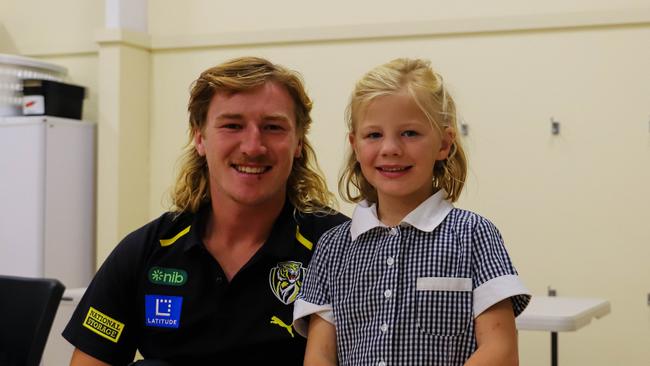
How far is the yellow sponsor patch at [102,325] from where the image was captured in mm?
1950

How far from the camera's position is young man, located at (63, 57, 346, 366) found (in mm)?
1872

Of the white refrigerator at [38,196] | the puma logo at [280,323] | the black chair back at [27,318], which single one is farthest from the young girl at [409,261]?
the white refrigerator at [38,196]

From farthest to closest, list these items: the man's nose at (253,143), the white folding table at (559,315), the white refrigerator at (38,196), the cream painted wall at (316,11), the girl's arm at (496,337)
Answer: the white refrigerator at (38,196) < the cream painted wall at (316,11) < the white folding table at (559,315) < the man's nose at (253,143) < the girl's arm at (496,337)

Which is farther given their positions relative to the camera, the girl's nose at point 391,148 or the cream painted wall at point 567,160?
the cream painted wall at point 567,160

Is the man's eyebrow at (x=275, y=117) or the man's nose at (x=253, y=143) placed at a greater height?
the man's eyebrow at (x=275, y=117)

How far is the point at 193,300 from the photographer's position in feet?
6.24

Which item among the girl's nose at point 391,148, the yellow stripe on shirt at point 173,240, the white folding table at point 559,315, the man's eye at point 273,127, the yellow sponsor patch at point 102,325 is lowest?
the white folding table at point 559,315

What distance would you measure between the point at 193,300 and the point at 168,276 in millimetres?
79

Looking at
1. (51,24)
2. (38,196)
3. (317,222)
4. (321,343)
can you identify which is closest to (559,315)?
(317,222)

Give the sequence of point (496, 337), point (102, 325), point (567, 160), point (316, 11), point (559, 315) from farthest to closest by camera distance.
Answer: point (316, 11), point (567, 160), point (559, 315), point (102, 325), point (496, 337)

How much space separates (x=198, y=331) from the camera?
6.20 feet

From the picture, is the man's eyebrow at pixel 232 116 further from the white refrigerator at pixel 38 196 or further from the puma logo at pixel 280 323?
the white refrigerator at pixel 38 196

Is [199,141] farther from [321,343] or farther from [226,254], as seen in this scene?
[321,343]

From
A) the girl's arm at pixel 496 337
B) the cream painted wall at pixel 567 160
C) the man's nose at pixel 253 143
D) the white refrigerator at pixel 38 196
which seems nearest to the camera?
the girl's arm at pixel 496 337
